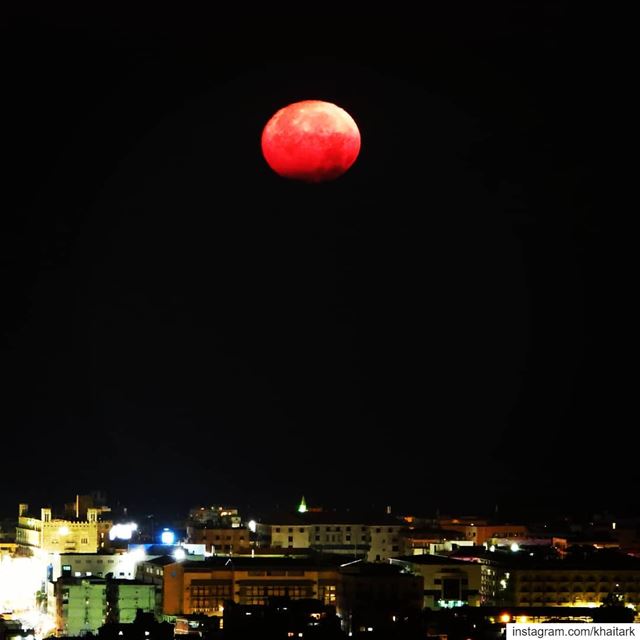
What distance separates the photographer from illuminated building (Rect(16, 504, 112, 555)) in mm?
50031

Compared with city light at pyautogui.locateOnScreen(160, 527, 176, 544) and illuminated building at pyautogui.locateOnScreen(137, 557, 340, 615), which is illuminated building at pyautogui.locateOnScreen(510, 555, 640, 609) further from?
city light at pyautogui.locateOnScreen(160, 527, 176, 544)

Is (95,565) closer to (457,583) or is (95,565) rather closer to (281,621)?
(457,583)

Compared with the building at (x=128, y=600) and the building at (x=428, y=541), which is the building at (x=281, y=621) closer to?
the building at (x=128, y=600)

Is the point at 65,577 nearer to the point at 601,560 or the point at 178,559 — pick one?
the point at 178,559

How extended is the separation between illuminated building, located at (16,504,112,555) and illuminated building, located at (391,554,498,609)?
1310 cm

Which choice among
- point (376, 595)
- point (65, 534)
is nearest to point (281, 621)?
point (376, 595)

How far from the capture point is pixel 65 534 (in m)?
50.5

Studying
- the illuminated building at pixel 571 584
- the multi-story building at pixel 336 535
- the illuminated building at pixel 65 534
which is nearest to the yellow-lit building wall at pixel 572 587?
the illuminated building at pixel 571 584

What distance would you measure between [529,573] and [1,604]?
36.5 feet

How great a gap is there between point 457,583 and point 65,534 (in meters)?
15.2

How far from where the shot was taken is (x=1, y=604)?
139 feet

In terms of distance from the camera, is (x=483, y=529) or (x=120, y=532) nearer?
(x=120, y=532)

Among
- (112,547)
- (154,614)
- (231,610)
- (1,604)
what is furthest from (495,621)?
(112,547)

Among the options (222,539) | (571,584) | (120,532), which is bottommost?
(571,584)
